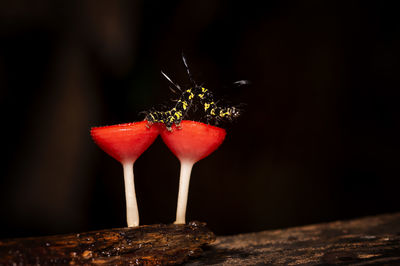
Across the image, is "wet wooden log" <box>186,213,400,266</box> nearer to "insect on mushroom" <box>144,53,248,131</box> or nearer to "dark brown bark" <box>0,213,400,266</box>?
"dark brown bark" <box>0,213,400,266</box>

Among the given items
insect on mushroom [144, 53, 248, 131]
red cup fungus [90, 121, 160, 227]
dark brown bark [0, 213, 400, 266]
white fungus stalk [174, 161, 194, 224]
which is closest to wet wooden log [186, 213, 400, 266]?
dark brown bark [0, 213, 400, 266]

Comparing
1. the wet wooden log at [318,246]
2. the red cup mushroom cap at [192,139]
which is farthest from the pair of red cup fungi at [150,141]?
the wet wooden log at [318,246]

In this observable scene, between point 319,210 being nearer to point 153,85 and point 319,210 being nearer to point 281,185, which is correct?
point 281,185

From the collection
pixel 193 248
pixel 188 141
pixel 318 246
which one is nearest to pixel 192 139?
pixel 188 141

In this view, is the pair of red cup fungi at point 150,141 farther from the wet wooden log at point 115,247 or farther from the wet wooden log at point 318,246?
the wet wooden log at point 318,246

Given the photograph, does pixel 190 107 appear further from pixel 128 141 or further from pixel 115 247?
pixel 115 247
